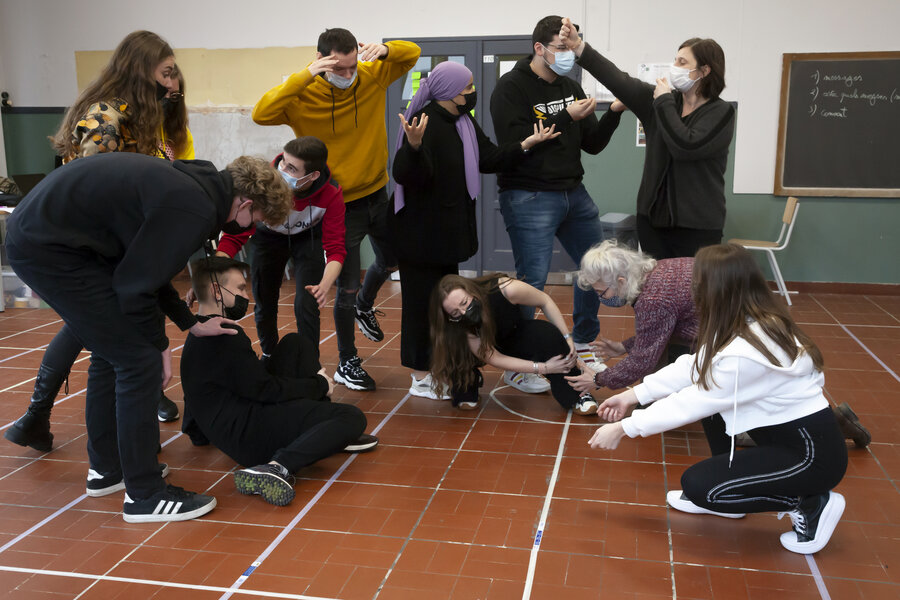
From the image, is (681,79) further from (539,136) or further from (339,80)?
(339,80)

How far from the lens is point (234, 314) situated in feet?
9.59

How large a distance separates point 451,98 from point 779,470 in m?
1.99

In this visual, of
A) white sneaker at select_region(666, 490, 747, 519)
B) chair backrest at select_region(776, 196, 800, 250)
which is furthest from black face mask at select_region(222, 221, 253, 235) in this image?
chair backrest at select_region(776, 196, 800, 250)

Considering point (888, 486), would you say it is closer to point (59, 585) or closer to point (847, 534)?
point (847, 534)

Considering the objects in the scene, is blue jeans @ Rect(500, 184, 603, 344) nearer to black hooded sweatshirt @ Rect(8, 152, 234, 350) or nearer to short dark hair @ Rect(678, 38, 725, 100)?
short dark hair @ Rect(678, 38, 725, 100)

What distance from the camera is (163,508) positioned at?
2.62m

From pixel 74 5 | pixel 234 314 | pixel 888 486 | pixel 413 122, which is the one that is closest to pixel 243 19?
pixel 74 5

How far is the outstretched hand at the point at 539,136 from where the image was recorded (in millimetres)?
3619

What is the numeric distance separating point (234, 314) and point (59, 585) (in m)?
1.04

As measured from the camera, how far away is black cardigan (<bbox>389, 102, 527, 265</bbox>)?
A: 11.4ft

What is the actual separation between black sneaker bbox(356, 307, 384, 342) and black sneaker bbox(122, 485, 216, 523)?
208cm

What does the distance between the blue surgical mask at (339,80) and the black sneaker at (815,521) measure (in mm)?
2509

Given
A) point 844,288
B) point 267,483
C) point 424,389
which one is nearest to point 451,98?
point 424,389

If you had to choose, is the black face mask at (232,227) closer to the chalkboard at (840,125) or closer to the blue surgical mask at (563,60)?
the blue surgical mask at (563,60)
